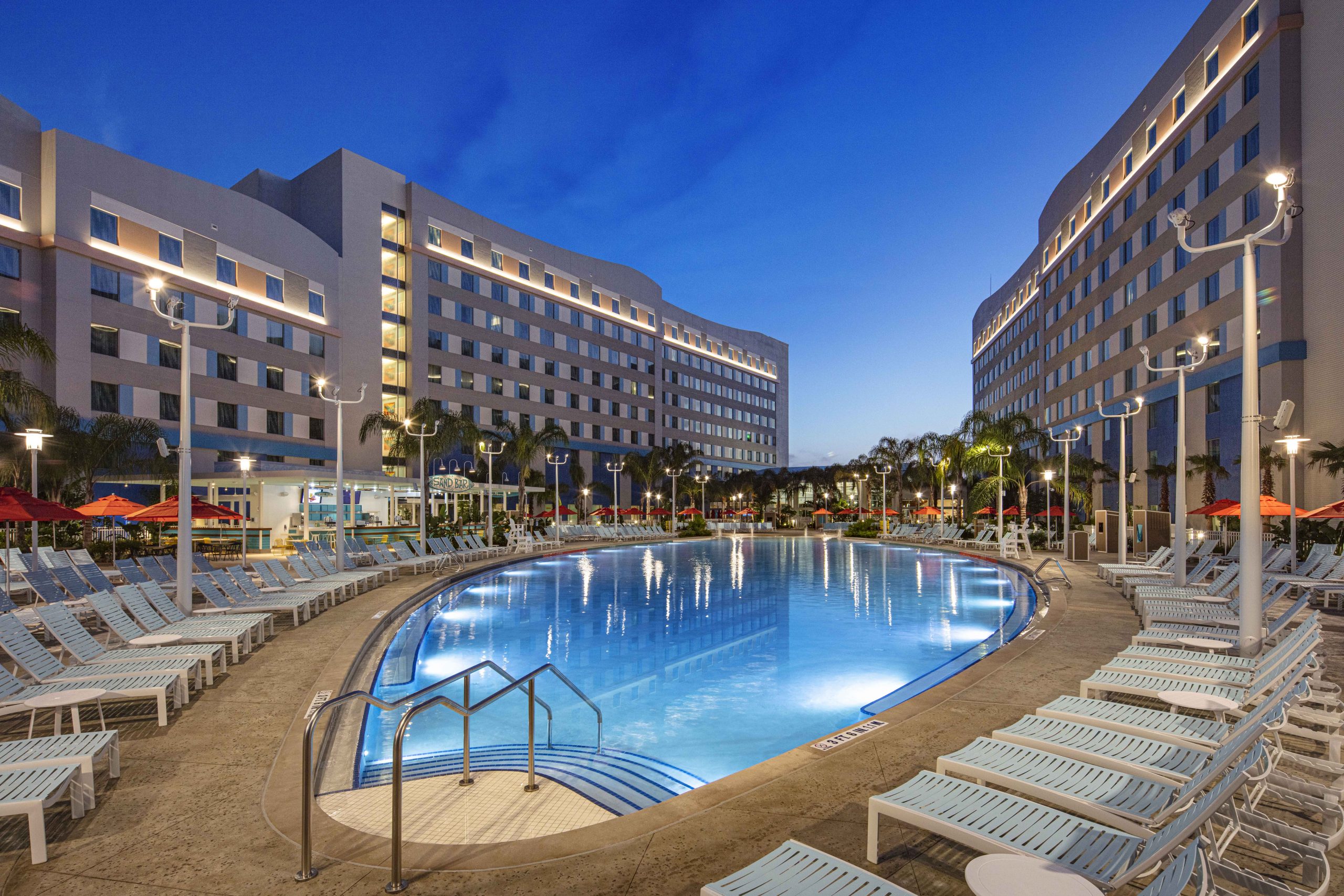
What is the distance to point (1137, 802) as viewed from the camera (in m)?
3.47

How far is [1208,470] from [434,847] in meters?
33.9

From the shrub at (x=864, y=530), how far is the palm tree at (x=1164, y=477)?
14.1 metres

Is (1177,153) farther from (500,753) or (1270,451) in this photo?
(500,753)

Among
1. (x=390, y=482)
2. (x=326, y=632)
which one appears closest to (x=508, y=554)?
(x=390, y=482)

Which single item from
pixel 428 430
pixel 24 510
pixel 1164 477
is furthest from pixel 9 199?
pixel 1164 477

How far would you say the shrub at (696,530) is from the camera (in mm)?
42812

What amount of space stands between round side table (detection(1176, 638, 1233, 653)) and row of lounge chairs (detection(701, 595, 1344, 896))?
80.9 inches

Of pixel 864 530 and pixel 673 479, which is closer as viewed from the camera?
pixel 864 530

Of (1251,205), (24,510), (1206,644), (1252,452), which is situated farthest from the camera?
(1251,205)

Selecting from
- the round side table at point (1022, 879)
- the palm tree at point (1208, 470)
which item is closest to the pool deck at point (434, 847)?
the round side table at point (1022, 879)

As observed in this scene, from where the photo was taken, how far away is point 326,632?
10094 millimetres

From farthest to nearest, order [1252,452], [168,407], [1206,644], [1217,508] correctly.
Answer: [168,407]
[1217,508]
[1252,452]
[1206,644]

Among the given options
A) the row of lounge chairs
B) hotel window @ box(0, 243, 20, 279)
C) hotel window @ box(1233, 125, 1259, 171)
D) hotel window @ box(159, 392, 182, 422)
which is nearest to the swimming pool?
the row of lounge chairs

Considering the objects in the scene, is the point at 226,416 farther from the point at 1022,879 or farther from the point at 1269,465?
the point at 1269,465
